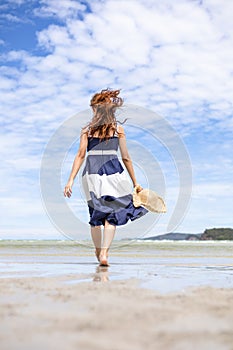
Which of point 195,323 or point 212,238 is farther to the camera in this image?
point 212,238

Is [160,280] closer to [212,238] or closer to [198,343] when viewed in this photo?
[198,343]

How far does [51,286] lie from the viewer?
3336mm

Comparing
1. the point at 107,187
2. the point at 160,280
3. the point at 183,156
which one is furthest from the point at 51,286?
the point at 183,156

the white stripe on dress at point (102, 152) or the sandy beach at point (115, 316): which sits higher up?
the white stripe on dress at point (102, 152)

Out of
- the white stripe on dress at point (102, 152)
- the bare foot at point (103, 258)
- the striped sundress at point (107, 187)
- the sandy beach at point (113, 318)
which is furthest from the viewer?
the white stripe on dress at point (102, 152)

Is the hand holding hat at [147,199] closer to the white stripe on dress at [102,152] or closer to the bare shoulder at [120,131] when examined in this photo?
the white stripe on dress at [102,152]

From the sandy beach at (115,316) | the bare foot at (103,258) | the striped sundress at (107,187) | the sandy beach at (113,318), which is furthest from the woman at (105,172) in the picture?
the sandy beach at (113,318)

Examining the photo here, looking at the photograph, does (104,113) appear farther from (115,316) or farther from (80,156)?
(115,316)

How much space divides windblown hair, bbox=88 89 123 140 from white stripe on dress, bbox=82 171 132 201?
0.47m

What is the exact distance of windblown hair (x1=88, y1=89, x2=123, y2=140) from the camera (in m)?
5.85

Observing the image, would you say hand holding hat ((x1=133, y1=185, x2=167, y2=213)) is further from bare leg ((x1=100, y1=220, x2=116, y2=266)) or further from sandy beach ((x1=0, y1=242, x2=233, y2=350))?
sandy beach ((x1=0, y1=242, x2=233, y2=350))

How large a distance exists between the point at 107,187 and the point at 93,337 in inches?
157

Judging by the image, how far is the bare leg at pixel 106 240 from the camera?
17.9 feet

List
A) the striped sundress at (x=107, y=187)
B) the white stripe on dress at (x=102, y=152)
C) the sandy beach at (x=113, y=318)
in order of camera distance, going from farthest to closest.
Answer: the white stripe on dress at (x=102, y=152) → the striped sundress at (x=107, y=187) → the sandy beach at (x=113, y=318)
